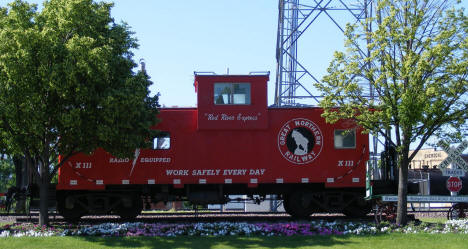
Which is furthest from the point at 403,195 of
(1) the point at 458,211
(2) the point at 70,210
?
(2) the point at 70,210

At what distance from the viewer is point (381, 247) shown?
12.6m

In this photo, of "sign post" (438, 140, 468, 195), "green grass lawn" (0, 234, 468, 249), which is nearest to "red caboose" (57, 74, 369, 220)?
"sign post" (438, 140, 468, 195)

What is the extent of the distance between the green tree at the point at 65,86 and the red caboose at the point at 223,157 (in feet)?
7.07

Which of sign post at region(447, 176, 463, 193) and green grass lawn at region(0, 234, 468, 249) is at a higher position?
sign post at region(447, 176, 463, 193)

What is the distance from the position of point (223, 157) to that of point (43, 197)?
616 cm

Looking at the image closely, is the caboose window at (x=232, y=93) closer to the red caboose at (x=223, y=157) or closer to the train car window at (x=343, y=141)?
the red caboose at (x=223, y=157)

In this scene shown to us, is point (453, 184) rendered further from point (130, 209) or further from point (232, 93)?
point (130, 209)

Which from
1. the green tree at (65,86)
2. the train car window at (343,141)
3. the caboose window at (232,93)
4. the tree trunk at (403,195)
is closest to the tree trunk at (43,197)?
the green tree at (65,86)

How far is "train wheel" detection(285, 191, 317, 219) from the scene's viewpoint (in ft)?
61.5

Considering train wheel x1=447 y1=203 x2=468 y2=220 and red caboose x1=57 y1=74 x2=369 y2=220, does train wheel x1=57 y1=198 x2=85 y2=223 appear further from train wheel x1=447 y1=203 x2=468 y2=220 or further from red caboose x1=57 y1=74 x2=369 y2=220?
train wheel x1=447 y1=203 x2=468 y2=220

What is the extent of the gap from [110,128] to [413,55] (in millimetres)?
8718

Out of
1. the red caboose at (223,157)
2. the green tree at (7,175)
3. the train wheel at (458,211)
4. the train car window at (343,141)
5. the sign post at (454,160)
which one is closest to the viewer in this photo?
the sign post at (454,160)

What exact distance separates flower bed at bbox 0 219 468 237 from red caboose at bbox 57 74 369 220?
9.87 feet

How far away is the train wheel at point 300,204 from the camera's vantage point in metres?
18.7
